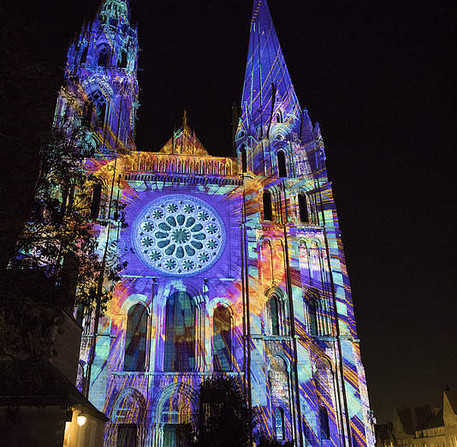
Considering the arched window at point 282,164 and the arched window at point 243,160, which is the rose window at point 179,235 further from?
the arched window at point 282,164

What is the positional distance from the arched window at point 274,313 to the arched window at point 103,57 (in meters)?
18.7

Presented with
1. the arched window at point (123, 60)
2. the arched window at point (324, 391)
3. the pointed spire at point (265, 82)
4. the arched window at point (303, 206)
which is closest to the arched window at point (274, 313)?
the arched window at point (324, 391)

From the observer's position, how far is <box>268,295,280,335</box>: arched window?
78.2 feet

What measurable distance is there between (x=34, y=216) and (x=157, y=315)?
14.9 m

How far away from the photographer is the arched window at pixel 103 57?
3101 centimetres

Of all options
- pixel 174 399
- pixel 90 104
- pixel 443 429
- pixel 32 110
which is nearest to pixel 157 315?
pixel 174 399

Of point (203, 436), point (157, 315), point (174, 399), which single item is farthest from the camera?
point (157, 315)

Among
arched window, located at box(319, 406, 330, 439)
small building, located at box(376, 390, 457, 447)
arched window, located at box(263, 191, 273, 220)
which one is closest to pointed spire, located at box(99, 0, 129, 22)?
arched window, located at box(263, 191, 273, 220)

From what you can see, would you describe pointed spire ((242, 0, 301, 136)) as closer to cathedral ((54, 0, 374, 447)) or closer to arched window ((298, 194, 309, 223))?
cathedral ((54, 0, 374, 447))

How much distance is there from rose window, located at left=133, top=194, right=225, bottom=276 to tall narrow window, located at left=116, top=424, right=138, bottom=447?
24.2ft

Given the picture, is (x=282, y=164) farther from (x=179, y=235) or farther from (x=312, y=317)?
(x=312, y=317)

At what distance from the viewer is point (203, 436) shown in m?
15.8

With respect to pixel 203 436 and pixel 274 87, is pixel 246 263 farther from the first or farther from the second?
pixel 274 87

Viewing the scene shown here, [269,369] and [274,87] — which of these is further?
[274,87]
